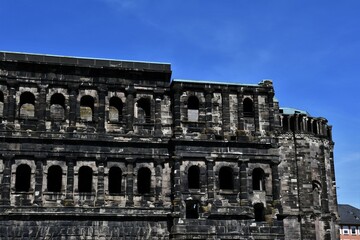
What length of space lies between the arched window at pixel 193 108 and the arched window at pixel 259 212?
264 inches

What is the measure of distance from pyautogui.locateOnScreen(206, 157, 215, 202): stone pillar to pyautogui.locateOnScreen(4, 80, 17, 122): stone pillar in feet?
40.1

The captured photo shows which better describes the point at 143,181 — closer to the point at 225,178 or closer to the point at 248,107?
the point at 225,178

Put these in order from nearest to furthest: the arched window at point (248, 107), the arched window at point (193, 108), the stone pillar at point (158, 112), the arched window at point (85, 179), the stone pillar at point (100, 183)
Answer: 1. the stone pillar at point (100, 183)
2. the arched window at point (85, 179)
3. the stone pillar at point (158, 112)
4. the arched window at point (193, 108)
5. the arched window at point (248, 107)

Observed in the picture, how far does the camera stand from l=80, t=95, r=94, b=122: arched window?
37531 millimetres

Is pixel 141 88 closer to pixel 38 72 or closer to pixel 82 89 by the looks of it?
pixel 82 89

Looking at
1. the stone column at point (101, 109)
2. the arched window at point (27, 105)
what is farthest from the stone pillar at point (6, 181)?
the stone column at point (101, 109)

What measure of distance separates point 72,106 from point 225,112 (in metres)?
9.75

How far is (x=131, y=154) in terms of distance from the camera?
3691 centimetres

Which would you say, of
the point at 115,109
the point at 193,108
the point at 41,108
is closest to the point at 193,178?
the point at 193,108

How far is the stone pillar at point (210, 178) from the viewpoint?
36.9 meters

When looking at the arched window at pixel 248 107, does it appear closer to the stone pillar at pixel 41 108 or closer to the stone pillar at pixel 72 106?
the stone pillar at pixel 72 106

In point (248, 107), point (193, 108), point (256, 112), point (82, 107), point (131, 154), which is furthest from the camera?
point (248, 107)

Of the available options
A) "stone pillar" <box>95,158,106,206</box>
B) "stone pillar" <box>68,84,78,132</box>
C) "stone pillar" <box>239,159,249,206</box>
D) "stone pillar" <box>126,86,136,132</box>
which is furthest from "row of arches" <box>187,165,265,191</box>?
"stone pillar" <box>68,84,78,132</box>

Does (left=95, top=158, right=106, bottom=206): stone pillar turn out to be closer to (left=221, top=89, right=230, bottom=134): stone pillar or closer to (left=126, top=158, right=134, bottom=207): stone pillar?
(left=126, top=158, right=134, bottom=207): stone pillar
